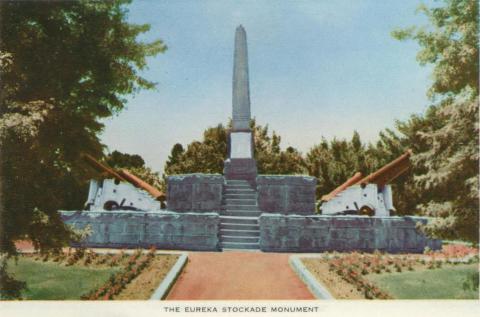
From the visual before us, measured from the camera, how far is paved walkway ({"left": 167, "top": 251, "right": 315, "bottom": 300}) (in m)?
8.22

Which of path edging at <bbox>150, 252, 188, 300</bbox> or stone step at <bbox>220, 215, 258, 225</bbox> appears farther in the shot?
stone step at <bbox>220, 215, 258, 225</bbox>

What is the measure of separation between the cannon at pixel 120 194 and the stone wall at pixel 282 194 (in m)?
4.55

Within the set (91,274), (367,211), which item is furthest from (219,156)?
(91,274)

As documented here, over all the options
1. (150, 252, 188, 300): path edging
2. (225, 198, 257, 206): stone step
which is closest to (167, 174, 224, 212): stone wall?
(225, 198, 257, 206): stone step

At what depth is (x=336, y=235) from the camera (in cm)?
1188

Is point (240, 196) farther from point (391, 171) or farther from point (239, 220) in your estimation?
point (391, 171)

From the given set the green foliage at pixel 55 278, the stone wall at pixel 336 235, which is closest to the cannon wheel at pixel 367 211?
the stone wall at pixel 336 235

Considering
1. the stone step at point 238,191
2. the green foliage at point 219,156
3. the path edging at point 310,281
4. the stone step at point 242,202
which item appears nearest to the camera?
the path edging at point 310,281

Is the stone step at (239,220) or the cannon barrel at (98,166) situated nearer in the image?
the cannon barrel at (98,166)

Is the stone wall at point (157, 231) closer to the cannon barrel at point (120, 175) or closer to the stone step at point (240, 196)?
the cannon barrel at point (120, 175)

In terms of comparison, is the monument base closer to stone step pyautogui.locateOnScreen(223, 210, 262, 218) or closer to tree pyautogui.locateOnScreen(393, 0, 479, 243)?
stone step pyautogui.locateOnScreen(223, 210, 262, 218)

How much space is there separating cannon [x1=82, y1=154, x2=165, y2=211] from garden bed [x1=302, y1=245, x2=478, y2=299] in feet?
21.3

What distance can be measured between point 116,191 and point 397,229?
31.4ft

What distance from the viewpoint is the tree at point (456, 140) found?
7.36 meters
